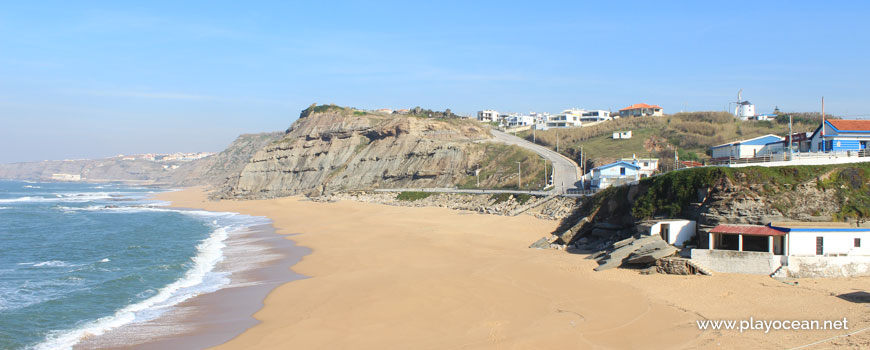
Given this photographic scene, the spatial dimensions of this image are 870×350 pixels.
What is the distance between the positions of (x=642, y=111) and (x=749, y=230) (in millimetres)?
82218

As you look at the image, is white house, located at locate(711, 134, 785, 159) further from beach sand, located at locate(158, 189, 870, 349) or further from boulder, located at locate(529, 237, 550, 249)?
beach sand, located at locate(158, 189, 870, 349)

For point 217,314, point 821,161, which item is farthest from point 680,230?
point 217,314

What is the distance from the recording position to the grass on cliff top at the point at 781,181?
20531mm

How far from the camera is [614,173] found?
42.2 meters

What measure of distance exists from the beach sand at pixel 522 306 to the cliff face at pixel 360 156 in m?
40.6

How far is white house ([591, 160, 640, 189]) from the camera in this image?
41122 millimetres

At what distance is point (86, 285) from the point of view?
2238 centimetres

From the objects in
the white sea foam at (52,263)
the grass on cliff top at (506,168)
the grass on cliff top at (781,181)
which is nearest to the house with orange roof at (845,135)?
the grass on cliff top at (781,181)

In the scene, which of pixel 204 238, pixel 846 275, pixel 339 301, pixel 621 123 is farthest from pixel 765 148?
pixel 621 123

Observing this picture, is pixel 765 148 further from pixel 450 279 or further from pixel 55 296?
pixel 55 296

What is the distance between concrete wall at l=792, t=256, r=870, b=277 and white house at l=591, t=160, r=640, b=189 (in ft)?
72.7

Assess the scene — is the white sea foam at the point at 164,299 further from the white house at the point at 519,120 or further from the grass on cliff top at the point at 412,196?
the white house at the point at 519,120

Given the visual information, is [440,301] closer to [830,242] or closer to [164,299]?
[164,299]

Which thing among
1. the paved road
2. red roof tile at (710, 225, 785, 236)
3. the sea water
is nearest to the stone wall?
the paved road
